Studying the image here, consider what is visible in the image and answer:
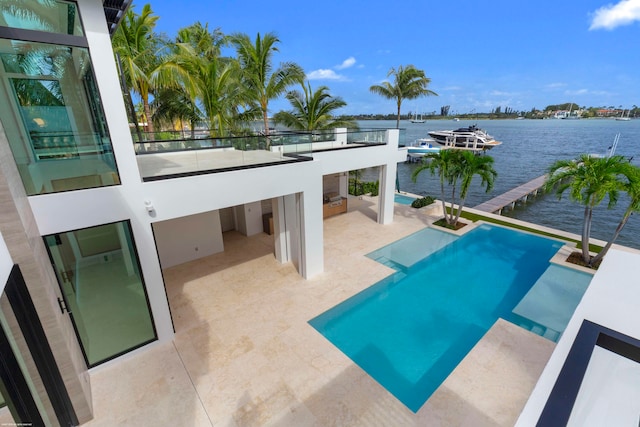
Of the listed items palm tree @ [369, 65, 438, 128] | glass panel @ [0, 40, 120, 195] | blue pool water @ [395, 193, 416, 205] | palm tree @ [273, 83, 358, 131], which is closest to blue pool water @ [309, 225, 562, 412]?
glass panel @ [0, 40, 120, 195]

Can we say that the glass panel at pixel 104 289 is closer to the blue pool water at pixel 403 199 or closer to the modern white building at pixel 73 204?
the modern white building at pixel 73 204

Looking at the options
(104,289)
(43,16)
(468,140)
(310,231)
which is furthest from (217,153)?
(468,140)

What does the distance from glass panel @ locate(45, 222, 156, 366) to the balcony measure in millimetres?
1497

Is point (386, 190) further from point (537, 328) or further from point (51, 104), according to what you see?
point (51, 104)

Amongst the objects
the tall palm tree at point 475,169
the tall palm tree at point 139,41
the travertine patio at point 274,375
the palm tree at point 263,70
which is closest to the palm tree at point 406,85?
the palm tree at point 263,70

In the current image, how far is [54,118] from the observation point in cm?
500

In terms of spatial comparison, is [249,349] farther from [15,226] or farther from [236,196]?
[15,226]

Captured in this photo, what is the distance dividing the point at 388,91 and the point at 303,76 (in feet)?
28.1

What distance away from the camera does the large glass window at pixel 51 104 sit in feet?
13.7

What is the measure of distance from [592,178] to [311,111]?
1366 cm

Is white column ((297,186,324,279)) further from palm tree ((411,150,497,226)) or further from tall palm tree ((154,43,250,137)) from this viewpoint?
tall palm tree ((154,43,250,137))

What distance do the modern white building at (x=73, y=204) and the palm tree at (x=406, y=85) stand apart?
1729cm

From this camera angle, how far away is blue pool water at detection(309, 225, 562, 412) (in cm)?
572

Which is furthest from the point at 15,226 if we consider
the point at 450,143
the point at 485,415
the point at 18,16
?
the point at 450,143
